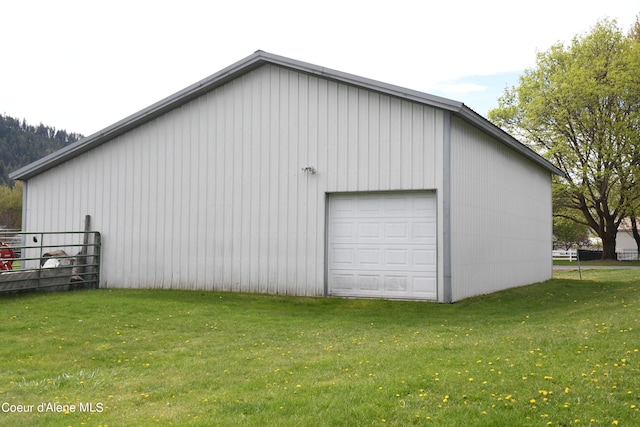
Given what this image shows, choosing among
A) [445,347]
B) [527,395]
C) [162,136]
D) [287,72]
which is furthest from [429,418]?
[162,136]

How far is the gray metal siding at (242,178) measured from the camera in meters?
15.5

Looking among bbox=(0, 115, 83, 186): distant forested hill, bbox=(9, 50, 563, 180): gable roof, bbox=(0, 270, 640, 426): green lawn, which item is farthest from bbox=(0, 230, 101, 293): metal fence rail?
bbox=(0, 115, 83, 186): distant forested hill

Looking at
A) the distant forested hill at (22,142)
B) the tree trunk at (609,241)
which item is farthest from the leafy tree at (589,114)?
the distant forested hill at (22,142)

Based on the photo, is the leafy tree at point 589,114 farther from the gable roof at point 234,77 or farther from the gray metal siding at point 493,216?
the gable roof at point 234,77

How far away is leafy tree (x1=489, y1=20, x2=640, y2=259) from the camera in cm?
3622

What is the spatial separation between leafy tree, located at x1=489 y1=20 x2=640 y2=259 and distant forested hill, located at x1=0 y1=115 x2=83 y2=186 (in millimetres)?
88042

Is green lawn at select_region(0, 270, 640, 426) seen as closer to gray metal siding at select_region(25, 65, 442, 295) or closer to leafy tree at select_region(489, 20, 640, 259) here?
gray metal siding at select_region(25, 65, 442, 295)

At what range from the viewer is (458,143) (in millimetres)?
15469

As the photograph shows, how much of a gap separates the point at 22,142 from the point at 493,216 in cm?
11201

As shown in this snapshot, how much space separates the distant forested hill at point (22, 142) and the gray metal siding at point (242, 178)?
3669 inches

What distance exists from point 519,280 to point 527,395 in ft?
50.8

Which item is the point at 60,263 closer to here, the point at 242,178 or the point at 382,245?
the point at 242,178

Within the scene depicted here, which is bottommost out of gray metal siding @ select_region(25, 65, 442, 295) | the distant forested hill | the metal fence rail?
the metal fence rail

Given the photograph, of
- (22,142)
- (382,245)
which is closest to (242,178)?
(382,245)
